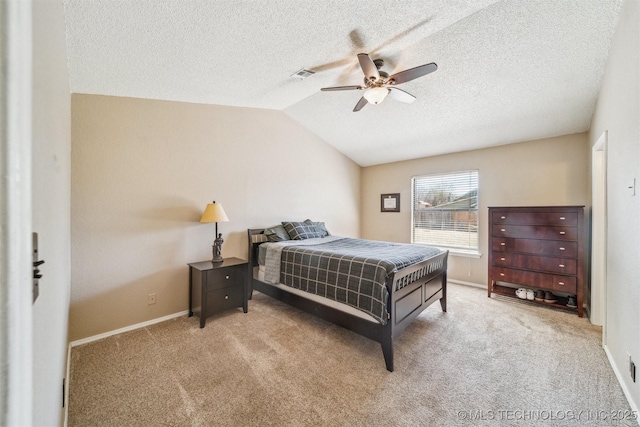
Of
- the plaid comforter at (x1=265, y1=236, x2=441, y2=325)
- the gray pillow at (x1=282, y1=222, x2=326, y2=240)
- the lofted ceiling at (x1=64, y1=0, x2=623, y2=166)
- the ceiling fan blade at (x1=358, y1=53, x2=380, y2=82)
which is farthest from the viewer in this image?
the gray pillow at (x1=282, y1=222, x2=326, y2=240)

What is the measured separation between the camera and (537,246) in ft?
11.3

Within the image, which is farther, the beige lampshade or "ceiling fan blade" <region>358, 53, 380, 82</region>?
the beige lampshade

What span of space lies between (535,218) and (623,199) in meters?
1.53

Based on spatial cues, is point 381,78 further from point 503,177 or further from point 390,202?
Result: point 390,202

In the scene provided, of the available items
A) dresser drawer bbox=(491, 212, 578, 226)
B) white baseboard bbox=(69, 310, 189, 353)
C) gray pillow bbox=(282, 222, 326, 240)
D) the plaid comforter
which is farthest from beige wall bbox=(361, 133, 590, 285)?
white baseboard bbox=(69, 310, 189, 353)

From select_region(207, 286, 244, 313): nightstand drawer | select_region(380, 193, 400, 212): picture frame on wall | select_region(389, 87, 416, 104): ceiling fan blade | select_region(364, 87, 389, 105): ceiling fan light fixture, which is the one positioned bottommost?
select_region(207, 286, 244, 313): nightstand drawer

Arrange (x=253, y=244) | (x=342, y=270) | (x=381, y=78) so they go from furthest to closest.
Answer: (x=253, y=244), (x=342, y=270), (x=381, y=78)

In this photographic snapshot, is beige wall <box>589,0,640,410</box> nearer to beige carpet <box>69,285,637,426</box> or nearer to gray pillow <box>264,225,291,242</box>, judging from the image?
beige carpet <box>69,285,637,426</box>

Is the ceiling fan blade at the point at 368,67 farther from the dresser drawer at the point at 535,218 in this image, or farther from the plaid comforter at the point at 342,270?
the dresser drawer at the point at 535,218

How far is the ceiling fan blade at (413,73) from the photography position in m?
2.15

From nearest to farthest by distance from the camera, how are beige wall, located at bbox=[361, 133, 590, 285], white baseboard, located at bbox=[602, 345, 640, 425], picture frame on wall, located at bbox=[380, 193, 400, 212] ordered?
white baseboard, located at bbox=[602, 345, 640, 425]
beige wall, located at bbox=[361, 133, 590, 285]
picture frame on wall, located at bbox=[380, 193, 400, 212]

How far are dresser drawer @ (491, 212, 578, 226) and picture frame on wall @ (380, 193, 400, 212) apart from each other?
182cm

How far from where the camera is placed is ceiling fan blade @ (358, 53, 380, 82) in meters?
2.15

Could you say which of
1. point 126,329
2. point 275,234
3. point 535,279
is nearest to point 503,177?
point 535,279
